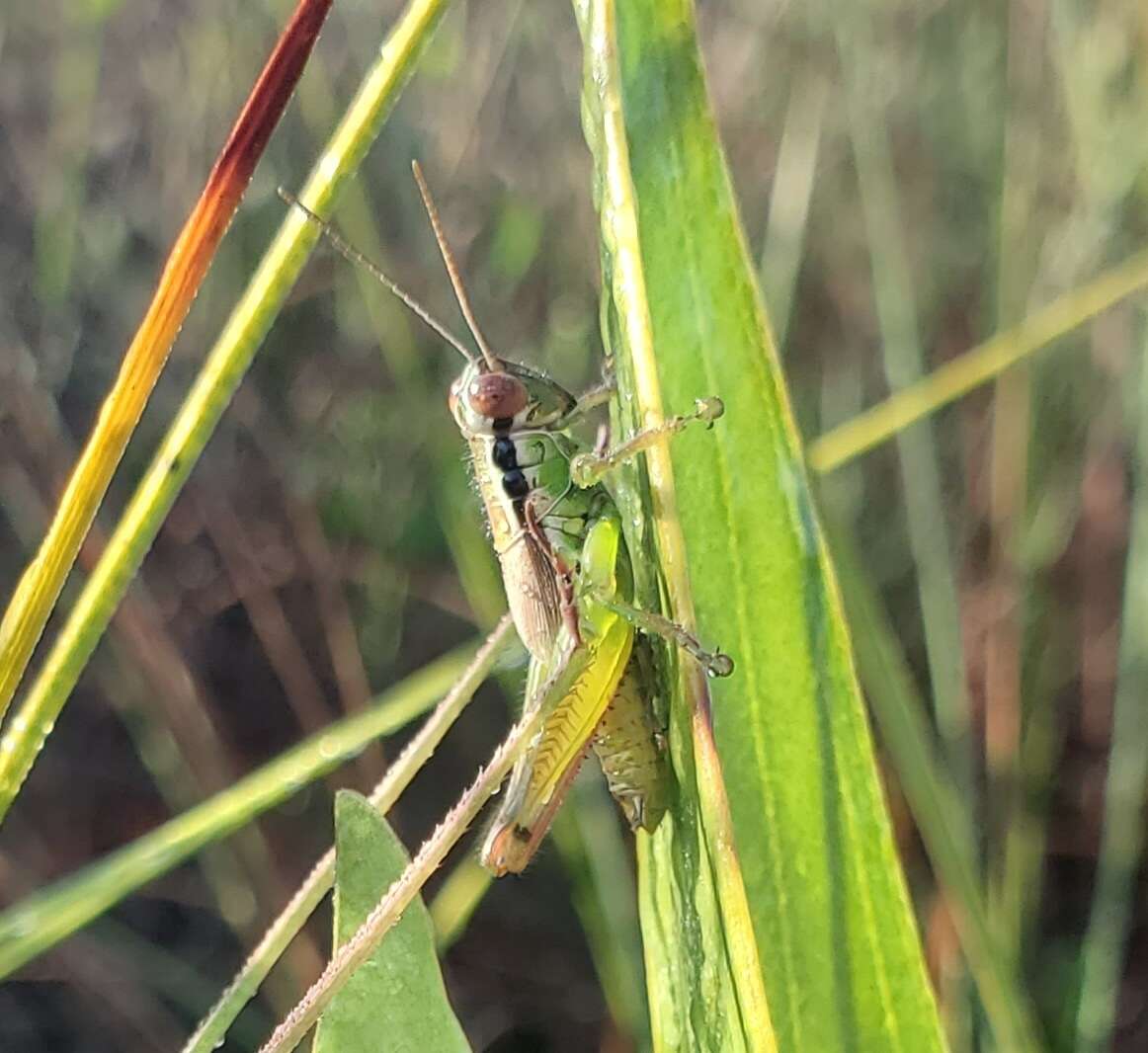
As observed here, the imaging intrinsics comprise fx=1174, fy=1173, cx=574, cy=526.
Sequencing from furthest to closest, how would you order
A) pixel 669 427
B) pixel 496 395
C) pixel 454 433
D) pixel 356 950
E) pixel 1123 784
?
pixel 454 433, pixel 1123 784, pixel 496 395, pixel 356 950, pixel 669 427

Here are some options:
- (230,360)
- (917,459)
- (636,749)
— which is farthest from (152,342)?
(917,459)

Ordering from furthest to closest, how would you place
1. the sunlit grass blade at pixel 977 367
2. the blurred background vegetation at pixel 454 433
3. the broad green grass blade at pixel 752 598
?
1. the blurred background vegetation at pixel 454 433
2. the sunlit grass blade at pixel 977 367
3. the broad green grass blade at pixel 752 598

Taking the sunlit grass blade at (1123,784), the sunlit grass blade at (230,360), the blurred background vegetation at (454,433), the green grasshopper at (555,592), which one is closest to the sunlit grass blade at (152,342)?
the sunlit grass blade at (230,360)

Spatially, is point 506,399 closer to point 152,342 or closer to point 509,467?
point 509,467

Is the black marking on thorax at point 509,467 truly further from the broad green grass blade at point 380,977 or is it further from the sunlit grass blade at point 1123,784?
the sunlit grass blade at point 1123,784

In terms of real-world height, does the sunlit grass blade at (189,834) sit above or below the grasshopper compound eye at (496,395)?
below

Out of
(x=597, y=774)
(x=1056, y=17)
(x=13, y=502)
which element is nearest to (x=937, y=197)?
(x=1056, y=17)

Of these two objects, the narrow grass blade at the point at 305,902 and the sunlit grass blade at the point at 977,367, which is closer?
the narrow grass blade at the point at 305,902

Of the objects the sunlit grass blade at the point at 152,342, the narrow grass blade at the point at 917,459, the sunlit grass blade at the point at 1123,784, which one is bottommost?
the sunlit grass blade at the point at 1123,784

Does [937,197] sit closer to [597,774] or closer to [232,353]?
[597,774]
